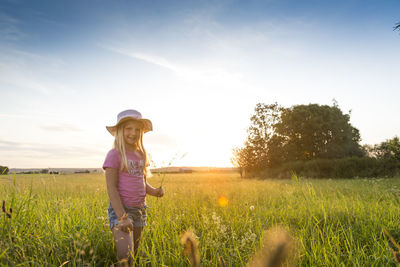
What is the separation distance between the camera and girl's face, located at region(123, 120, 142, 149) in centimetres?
360

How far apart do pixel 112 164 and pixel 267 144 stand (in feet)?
114

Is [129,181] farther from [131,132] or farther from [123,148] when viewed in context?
[131,132]

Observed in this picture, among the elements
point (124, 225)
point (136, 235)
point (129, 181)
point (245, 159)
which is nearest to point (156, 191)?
point (129, 181)

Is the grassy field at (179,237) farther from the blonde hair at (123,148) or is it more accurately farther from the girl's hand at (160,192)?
the blonde hair at (123,148)

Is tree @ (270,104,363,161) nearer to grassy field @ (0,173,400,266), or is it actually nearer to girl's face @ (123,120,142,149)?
grassy field @ (0,173,400,266)

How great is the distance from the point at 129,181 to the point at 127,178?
5cm

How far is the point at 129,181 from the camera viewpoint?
341 cm

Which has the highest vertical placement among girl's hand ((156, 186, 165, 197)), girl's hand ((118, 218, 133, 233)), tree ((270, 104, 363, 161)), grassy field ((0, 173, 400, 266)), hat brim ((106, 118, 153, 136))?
tree ((270, 104, 363, 161))

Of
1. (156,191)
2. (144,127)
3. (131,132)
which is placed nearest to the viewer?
(131,132)

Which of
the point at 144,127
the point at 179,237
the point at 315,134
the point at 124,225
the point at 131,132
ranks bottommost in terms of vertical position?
the point at 179,237

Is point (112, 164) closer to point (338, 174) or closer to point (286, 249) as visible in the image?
point (286, 249)

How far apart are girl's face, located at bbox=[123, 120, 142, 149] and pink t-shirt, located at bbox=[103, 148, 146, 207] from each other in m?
0.18

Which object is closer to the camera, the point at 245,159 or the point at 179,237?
the point at 179,237

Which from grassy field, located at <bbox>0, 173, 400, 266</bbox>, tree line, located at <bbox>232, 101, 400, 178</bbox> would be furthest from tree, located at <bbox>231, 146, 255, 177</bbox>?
grassy field, located at <bbox>0, 173, 400, 266</bbox>
